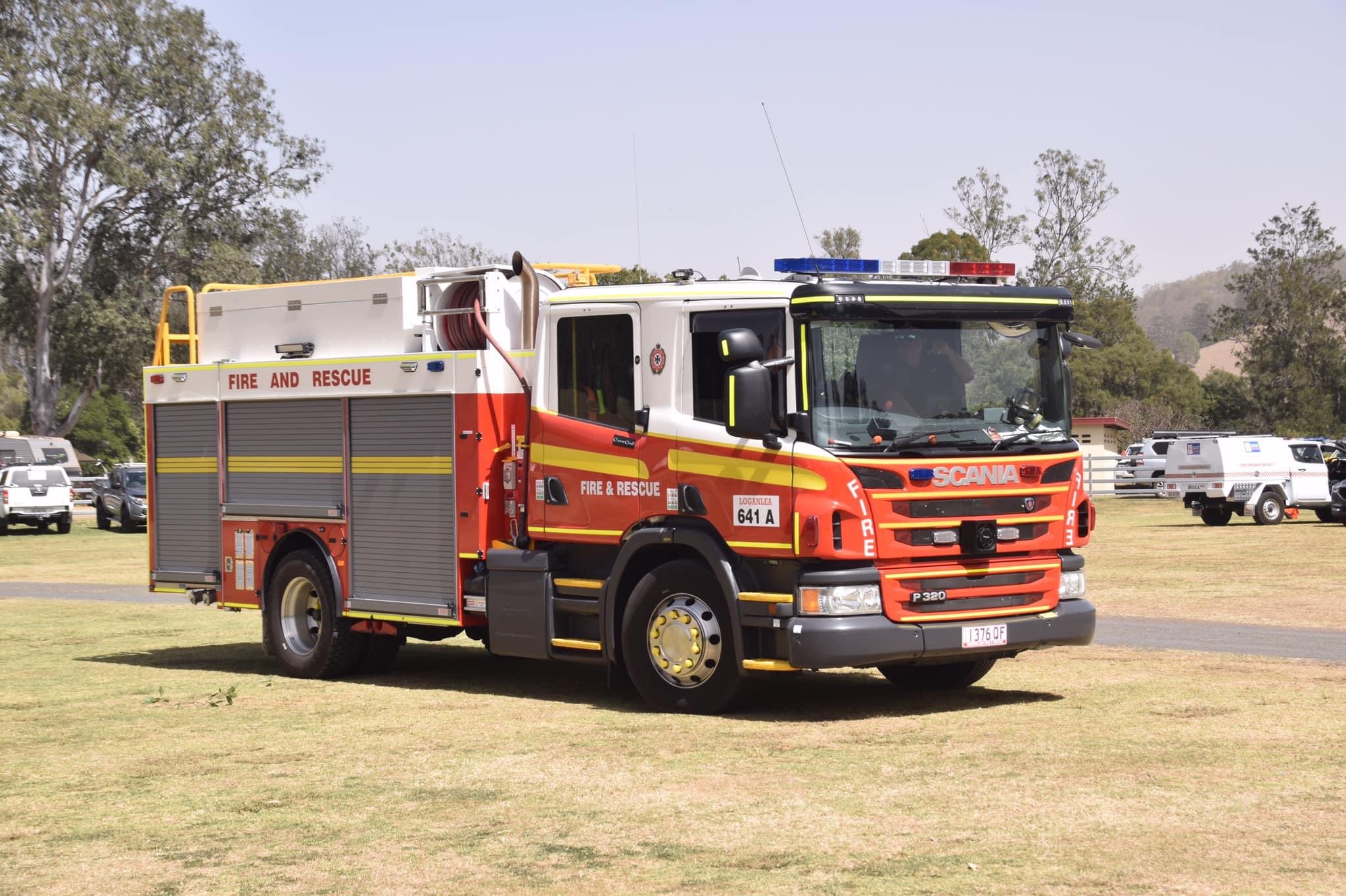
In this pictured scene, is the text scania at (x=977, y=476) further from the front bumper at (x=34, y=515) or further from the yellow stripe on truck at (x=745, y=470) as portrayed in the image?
the front bumper at (x=34, y=515)

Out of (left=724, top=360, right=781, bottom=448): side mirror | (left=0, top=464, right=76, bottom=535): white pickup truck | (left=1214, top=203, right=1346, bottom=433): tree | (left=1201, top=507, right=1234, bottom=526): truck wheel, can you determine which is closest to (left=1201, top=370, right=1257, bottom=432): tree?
(left=1214, top=203, right=1346, bottom=433): tree

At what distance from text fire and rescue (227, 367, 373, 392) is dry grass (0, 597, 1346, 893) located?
2524 millimetres

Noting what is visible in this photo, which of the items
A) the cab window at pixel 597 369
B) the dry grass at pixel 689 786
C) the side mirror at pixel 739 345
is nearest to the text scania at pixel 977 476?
the side mirror at pixel 739 345

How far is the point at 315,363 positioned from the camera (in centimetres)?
1411

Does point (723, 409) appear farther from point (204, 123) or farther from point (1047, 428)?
point (204, 123)

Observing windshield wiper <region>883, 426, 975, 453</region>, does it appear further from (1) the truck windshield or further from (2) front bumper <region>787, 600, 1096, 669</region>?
(2) front bumper <region>787, 600, 1096, 669</region>

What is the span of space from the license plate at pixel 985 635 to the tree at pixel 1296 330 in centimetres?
7700

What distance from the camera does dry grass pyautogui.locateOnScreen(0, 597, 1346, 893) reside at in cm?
700

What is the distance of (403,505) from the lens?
13430 mm

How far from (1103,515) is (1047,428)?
107 feet

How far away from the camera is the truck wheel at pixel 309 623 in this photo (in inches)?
556

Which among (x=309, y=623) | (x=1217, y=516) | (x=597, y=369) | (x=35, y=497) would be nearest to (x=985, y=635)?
(x=597, y=369)

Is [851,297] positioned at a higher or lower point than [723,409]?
higher

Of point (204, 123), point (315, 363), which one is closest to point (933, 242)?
point (204, 123)
